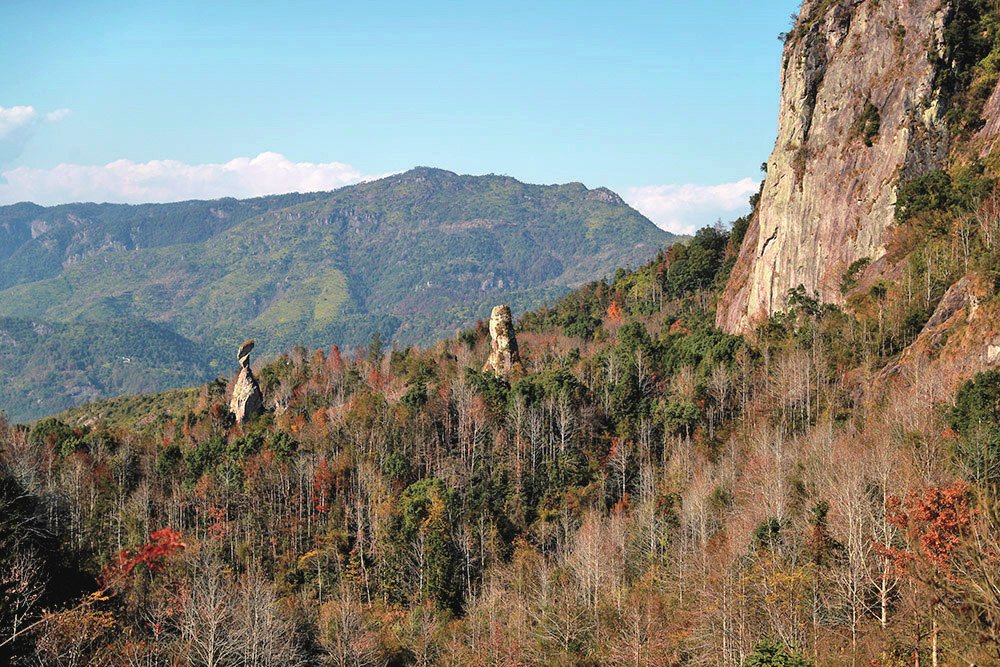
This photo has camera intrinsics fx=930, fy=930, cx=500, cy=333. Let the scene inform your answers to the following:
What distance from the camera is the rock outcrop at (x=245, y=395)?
91.4m

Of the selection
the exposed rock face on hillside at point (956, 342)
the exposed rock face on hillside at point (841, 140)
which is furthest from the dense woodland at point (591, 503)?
the exposed rock face on hillside at point (841, 140)

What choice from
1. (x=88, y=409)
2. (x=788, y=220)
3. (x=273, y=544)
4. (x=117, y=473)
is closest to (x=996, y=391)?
(x=788, y=220)

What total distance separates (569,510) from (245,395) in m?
38.2

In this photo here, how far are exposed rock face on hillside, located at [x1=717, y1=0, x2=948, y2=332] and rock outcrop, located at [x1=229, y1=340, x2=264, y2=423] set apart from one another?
47.1 m

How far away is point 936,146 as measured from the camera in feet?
242

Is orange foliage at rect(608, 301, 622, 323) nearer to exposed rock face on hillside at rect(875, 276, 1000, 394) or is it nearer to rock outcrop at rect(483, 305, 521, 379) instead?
rock outcrop at rect(483, 305, 521, 379)

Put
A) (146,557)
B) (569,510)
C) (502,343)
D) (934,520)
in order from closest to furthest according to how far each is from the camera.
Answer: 1. (934,520)
2. (146,557)
3. (569,510)
4. (502,343)

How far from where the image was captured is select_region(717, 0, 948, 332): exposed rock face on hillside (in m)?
74.8

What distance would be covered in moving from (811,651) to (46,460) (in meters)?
65.8

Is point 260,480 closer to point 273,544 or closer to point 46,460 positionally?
point 273,544

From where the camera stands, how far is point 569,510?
230 ft

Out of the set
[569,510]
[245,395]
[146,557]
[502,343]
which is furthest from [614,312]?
[146,557]

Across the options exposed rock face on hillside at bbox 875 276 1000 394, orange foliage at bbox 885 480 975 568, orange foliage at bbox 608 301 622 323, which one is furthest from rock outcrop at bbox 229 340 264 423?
orange foliage at bbox 885 480 975 568

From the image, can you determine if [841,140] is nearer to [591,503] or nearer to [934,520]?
[591,503]
